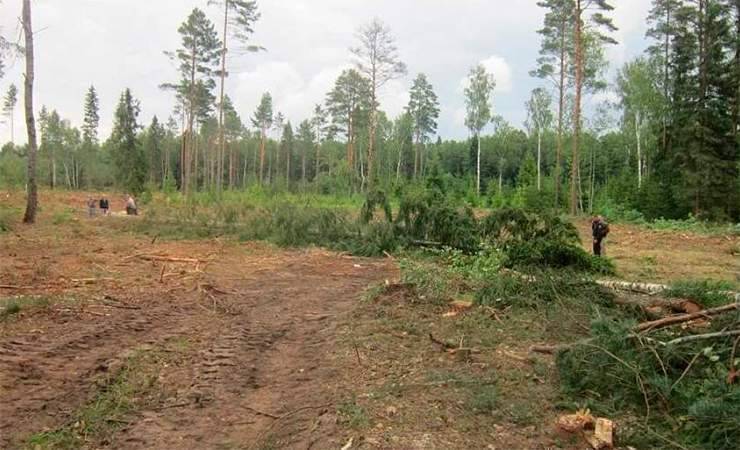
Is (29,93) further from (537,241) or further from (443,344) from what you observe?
(443,344)

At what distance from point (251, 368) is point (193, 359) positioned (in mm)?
652

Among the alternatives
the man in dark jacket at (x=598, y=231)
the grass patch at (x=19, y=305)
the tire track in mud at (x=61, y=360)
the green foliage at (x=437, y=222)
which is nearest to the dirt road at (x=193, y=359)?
the tire track in mud at (x=61, y=360)

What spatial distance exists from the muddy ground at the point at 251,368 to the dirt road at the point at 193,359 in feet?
0.06

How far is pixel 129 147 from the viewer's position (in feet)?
138

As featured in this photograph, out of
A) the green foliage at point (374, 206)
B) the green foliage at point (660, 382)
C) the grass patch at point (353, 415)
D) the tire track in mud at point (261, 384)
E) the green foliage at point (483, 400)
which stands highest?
the green foliage at point (374, 206)

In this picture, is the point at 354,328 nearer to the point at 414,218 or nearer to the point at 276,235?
the point at 414,218

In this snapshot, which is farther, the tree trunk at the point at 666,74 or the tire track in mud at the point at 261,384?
the tree trunk at the point at 666,74

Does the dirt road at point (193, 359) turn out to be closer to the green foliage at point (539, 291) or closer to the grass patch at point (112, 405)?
the grass patch at point (112, 405)

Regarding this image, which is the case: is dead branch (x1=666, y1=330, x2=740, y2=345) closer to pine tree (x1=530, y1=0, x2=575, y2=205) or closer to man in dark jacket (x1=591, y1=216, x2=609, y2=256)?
man in dark jacket (x1=591, y1=216, x2=609, y2=256)

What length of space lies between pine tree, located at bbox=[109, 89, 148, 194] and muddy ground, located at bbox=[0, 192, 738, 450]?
33.6 m

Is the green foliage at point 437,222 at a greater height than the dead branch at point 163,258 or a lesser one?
greater

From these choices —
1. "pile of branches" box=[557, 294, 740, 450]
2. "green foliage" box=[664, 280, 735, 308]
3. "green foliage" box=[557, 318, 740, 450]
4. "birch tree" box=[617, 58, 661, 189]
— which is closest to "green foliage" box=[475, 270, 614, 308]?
"green foliage" box=[664, 280, 735, 308]

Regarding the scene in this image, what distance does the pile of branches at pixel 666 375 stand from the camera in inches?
134

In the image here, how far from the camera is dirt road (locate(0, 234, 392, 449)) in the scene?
3844 mm
